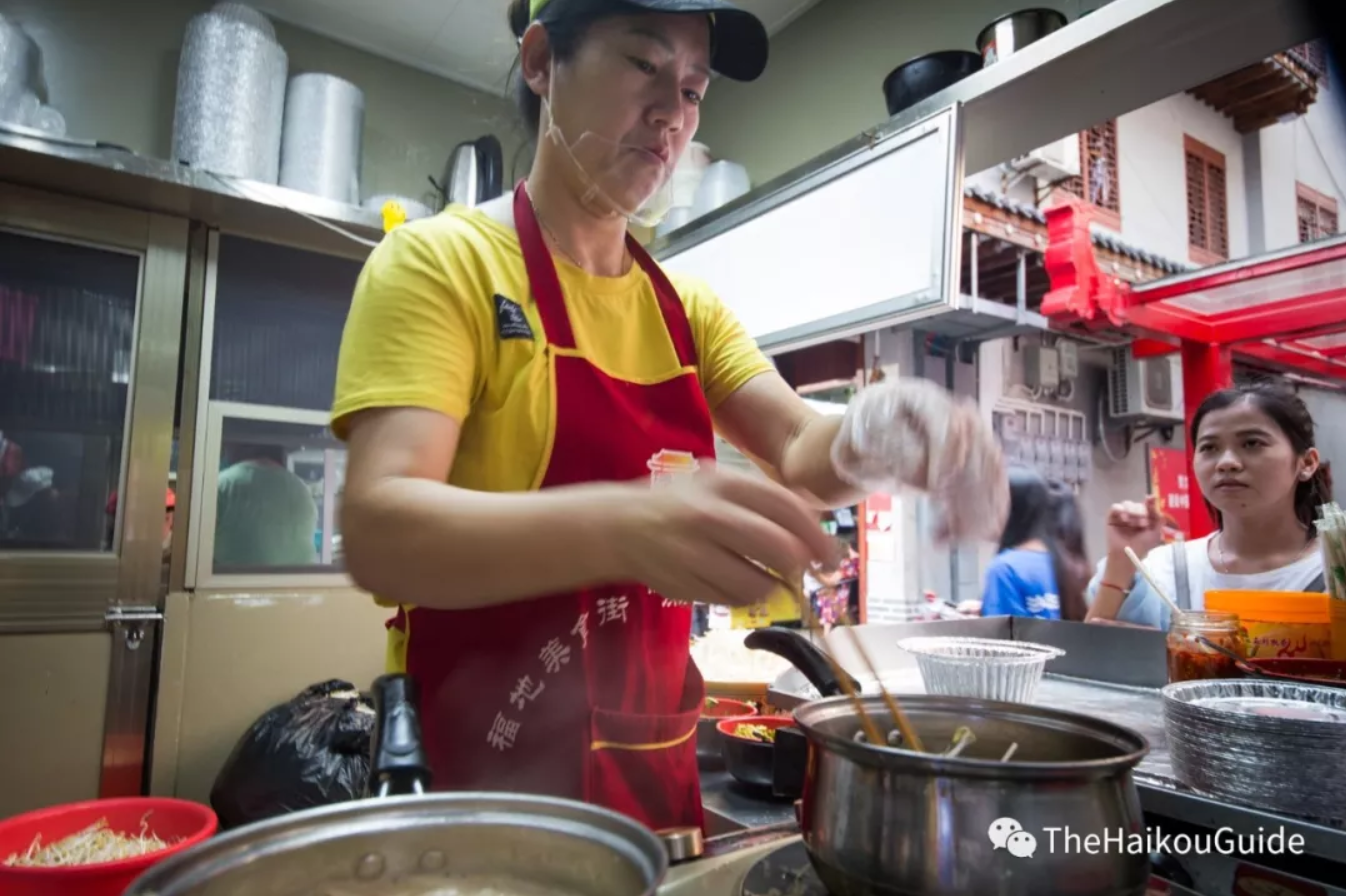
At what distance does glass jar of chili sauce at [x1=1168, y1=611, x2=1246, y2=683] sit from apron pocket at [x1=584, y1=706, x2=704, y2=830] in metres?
0.81

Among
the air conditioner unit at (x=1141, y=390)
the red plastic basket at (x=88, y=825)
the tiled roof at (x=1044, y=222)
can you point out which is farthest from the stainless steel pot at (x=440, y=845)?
the air conditioner unit at (x=1141, y=390)

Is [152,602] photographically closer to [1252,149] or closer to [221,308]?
[221,308]

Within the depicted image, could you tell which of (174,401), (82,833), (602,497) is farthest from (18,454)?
(602,497)

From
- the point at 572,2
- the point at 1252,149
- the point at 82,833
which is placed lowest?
the point at 82,833

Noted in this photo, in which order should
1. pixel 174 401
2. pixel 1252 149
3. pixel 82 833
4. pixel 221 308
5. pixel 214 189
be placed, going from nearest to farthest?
pixel 82 833
pixel 214 189
pixel 174 401
pixel 221 308
pixel 1252 149

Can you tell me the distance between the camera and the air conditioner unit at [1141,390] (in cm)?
559

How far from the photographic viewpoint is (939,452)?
983 millimetres

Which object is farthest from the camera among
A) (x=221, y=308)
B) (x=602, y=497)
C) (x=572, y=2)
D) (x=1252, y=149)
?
(x=1252, y=149)

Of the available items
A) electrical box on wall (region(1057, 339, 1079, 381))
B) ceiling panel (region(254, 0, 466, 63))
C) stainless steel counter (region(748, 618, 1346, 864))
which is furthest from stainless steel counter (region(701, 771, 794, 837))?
electrical box on wall (region(1057, 339, 1079, 381))

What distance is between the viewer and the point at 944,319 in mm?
4402

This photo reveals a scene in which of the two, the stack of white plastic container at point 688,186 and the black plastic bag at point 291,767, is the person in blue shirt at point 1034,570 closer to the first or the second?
the stack of white plastic container at point 688,186

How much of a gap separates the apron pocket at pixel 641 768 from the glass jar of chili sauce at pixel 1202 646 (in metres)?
0.81

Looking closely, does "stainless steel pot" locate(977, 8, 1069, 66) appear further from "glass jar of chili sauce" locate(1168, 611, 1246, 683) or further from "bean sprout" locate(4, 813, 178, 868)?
"bean sprout" locate(4, 813, 178, 868)

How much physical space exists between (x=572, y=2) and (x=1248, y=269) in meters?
2.33
